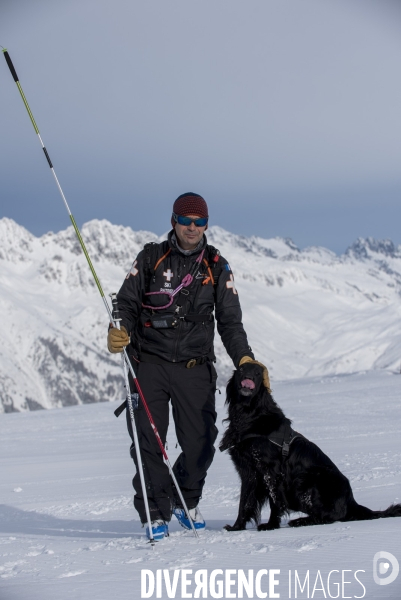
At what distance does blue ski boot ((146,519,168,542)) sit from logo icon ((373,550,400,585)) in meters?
1.93

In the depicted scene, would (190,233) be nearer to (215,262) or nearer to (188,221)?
(188,221)

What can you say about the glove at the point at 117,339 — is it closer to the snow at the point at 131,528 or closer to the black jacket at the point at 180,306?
the black jacket at the point at 180,306

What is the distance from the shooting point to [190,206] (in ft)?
18.6

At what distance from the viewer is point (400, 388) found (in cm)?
1891

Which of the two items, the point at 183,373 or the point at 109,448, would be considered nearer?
the point at 183,373

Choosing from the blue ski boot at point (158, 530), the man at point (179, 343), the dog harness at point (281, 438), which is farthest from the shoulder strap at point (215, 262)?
the blue ski boot at point (158, 530)

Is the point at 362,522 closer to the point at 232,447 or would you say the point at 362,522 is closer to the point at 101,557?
the point at 232,447

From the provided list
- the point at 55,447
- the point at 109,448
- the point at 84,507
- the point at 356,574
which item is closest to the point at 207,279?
the point at 356,574

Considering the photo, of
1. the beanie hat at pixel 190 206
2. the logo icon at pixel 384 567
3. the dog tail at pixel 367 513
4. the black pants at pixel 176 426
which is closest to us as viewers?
the logo icon at pixel 384 567

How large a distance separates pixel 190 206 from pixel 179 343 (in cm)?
118

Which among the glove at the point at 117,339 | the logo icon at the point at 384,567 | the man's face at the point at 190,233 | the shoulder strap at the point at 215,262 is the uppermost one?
the man's face at the point at 190,233

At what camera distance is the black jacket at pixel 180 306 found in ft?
18.2

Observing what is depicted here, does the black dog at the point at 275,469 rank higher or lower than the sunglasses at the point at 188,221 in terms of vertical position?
lower

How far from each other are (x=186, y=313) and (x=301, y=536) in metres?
1.97
